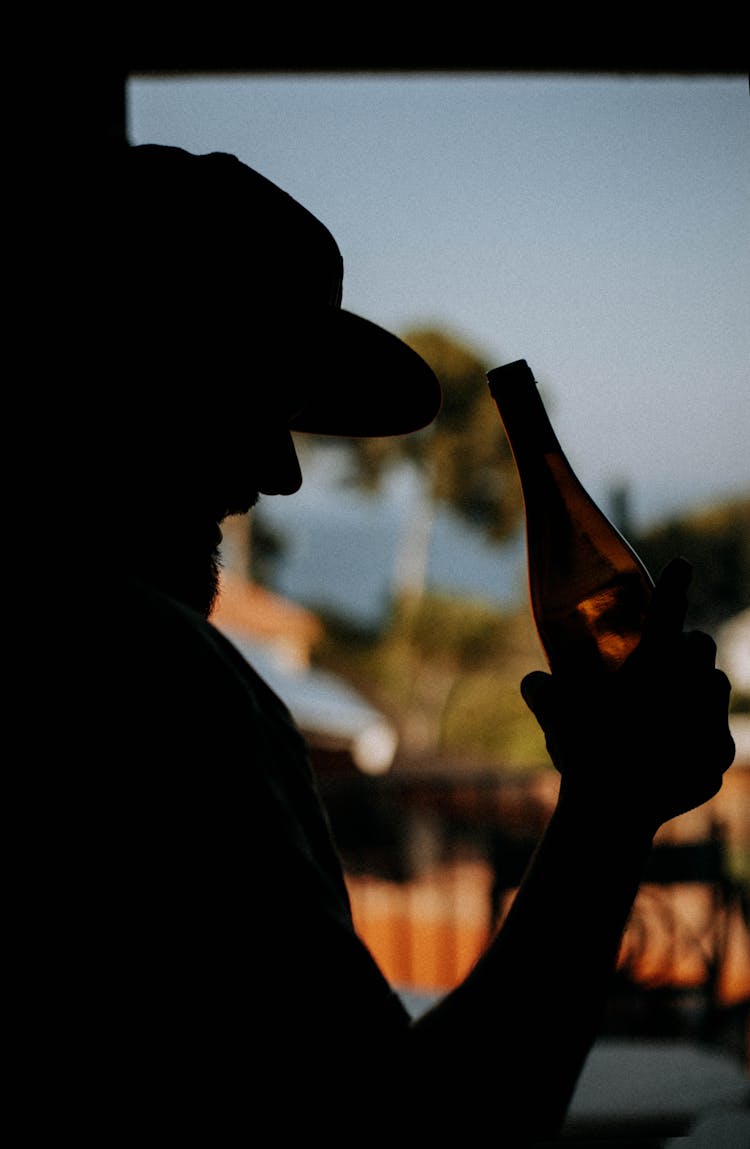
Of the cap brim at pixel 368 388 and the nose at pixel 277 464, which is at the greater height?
the cap brim at pixel 368 388

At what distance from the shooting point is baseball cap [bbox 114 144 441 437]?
610mm

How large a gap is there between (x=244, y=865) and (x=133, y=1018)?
0.08m

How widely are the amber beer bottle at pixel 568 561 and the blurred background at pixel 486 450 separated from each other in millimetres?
34

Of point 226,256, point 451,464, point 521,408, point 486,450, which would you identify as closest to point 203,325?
point 226,256

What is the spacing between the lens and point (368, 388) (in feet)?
3.30

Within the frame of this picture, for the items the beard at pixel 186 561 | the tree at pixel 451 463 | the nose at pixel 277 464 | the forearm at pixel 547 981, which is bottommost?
the forearm at pixel 547 981

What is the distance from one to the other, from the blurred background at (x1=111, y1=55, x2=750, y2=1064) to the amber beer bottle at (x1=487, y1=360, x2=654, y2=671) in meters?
0.03

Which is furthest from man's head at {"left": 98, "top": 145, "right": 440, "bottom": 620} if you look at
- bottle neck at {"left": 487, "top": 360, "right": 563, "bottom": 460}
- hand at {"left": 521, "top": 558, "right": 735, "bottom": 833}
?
hand at {"left": 521, "top": 558, "right": 735, "bottom": 833}

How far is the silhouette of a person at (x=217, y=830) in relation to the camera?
17.0 inches

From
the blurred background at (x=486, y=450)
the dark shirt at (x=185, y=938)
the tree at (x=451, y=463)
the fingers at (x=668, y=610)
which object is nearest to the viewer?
the dark shirt at (x=185, y=938)

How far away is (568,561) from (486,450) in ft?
Answer: 53.4

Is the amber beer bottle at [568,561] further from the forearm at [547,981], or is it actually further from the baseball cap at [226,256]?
the forearm at [547,981]

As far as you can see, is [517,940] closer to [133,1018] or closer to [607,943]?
[607,943]

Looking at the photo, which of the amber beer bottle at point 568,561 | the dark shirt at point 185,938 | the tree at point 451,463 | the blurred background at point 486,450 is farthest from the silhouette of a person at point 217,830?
the tree at point 451,463
